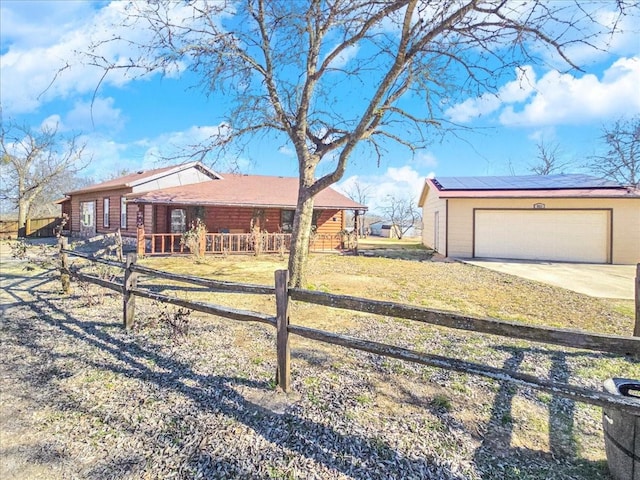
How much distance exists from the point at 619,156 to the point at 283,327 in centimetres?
2095

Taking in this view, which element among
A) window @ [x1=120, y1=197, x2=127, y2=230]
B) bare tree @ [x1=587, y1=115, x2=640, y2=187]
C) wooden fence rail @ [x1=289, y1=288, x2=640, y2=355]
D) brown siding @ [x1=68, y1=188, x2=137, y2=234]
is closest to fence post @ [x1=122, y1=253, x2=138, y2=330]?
wooden fence rail @ [x1=289, y1=288, x2=640, y2=355]

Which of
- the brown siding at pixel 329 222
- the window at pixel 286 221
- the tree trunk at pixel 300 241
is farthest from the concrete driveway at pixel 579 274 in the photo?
the window at pixel 286 221

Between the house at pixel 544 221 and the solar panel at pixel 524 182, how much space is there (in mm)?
38

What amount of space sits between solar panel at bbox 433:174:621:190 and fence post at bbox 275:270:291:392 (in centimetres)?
1560

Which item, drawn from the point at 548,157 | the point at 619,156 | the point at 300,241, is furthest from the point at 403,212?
the point at 300,241

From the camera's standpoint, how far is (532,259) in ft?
50.5

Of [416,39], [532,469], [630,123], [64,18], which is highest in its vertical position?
[630,123]

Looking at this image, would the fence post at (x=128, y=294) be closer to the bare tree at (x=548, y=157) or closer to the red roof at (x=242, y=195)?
the red roof at (x=242, y=195)

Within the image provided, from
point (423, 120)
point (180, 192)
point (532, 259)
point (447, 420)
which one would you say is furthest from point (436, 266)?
point (180, 192)

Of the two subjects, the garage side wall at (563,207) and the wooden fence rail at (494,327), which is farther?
the garage side wall at (563,207)

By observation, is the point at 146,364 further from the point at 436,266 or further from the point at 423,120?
the point at 436,266

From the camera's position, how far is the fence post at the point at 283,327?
11.1ft

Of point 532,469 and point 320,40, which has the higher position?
point 320,40

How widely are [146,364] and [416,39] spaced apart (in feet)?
22.0
